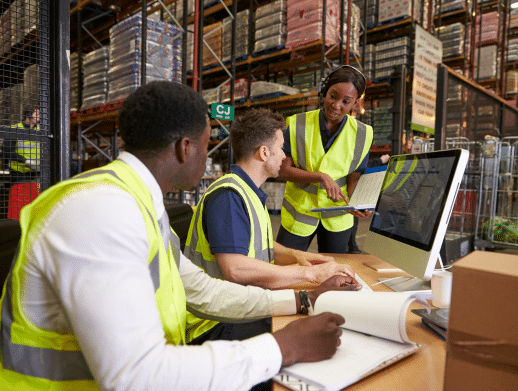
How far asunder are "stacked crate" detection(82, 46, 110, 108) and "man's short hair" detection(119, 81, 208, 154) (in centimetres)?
487

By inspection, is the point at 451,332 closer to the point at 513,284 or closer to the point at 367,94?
the point at 513,284

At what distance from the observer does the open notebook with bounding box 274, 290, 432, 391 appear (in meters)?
0.71

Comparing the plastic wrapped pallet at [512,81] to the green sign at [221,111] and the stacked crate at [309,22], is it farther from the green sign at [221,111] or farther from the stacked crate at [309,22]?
the green sign at [221,111]

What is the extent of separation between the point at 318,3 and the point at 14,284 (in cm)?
540

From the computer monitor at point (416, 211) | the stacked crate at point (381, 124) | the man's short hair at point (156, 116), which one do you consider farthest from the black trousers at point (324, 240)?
the stacked crate at point (381, 124)

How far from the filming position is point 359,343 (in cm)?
87

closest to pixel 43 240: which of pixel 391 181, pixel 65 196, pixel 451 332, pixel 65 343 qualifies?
pixel 65 196

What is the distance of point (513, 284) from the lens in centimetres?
48

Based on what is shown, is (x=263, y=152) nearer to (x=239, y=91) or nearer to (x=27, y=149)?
(x=27, y=149)

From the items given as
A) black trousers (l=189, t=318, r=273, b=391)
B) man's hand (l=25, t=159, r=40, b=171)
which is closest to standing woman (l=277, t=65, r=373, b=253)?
black trousers (l=189, t=318, r=273, b=391)

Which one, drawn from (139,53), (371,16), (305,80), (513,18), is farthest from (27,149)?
(513,18)

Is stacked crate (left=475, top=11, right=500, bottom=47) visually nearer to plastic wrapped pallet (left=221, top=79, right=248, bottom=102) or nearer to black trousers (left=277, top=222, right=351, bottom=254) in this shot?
plastic wrapped pallet (left=221, top=79, right=248, bottom=102)

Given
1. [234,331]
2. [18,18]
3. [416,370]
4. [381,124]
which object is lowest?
[234,331]

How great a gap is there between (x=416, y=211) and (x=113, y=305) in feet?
3.58
